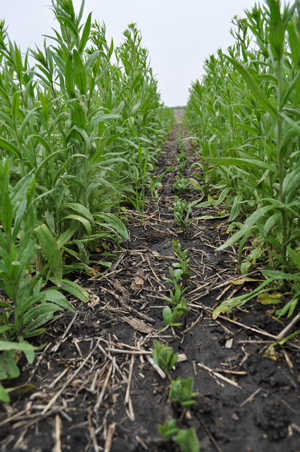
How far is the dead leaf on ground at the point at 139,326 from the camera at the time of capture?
1.41 metres

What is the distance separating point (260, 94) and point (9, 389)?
57.8 inches

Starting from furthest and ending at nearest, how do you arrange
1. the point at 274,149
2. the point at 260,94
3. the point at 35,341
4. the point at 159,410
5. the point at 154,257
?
the point at 154,257
the point at 274,149
the point at 35,341
the point at 260,94
the point at 159,410

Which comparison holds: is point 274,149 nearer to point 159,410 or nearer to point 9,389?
point 159,410

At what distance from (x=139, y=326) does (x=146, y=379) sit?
31 centimetres

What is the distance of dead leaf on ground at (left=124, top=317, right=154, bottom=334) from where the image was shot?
1.41 meters

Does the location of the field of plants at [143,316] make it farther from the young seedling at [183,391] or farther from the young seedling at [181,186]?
the young seedling at [181,186]

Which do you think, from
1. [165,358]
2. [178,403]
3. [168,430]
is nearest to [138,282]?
[165,358]

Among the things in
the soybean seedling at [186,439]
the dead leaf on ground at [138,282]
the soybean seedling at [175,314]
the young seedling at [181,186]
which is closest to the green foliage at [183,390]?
the soybean seedling at [186,439]

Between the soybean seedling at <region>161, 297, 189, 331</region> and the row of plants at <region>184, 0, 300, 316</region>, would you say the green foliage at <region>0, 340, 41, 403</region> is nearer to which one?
the soybean seedling at <region>161, 297, 189, 331</region>

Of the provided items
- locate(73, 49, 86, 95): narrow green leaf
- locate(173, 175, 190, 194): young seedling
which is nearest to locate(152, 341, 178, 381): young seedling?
locate(73, 49, 86, 95): narrow green leaf

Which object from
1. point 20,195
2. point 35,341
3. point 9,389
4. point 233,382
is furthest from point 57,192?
point 233,382

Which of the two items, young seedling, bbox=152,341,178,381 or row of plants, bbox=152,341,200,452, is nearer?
row of plants, bbox=152,341,200,452

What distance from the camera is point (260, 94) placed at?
116 centimetres

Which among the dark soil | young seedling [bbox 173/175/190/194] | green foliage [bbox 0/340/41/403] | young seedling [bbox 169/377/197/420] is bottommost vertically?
the dark soil
